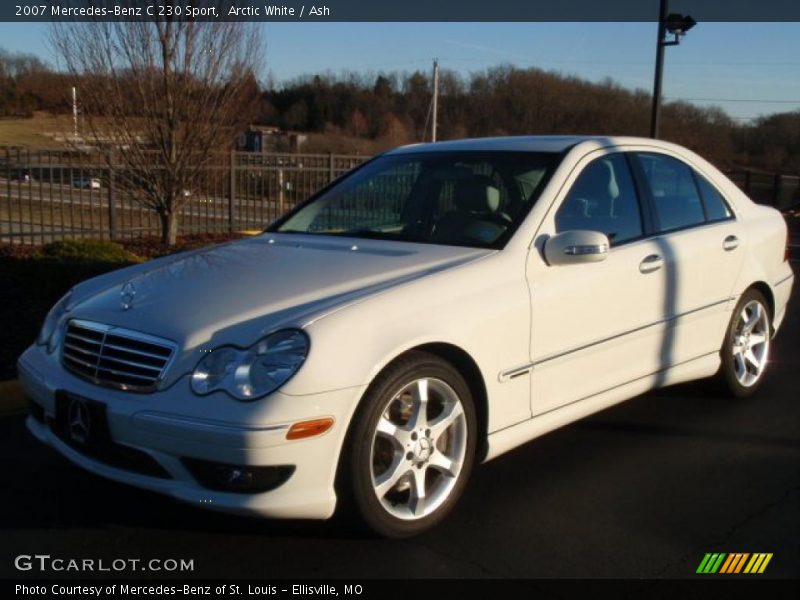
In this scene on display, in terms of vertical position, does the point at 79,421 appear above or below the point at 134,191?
below

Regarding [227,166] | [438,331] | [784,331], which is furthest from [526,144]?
[227,166]

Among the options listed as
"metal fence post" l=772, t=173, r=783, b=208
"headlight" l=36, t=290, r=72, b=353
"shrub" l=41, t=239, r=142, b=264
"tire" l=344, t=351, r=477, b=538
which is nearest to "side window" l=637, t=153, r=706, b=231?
"tire" l=344, t=351, r=477, b=538

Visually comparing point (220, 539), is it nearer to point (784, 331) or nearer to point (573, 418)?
point (573, 418)

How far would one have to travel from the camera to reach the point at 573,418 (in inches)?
167

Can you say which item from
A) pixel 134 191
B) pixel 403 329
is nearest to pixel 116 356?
pixel 403 329

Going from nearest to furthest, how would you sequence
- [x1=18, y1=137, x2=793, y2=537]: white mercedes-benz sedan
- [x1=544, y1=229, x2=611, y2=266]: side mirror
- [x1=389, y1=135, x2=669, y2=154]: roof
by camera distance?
[x1=18, y1=137, x2=793, y2=537]: white mercedes-benz sedan, [x1=544, y1=229, x2=611, y2=266]: side mirror, [x1=389, y1=135, x2=669, y2=154]: roof

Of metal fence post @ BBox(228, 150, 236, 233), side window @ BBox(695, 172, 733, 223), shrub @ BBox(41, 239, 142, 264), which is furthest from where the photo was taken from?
metal fence post @ BBox(228, 150, 236, 233)

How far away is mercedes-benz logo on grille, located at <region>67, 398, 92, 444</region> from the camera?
343 centimetres

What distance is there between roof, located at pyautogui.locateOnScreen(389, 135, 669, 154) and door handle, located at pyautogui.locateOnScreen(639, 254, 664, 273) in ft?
2.28

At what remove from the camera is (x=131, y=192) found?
11359mm

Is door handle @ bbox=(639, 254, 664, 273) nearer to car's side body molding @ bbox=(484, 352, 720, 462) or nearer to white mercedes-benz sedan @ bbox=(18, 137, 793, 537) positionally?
white mercedes-benz sedan @ bbox=(18, 137, 793, 537)

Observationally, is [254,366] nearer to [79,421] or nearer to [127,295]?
[79,421]

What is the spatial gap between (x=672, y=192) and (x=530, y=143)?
95cm

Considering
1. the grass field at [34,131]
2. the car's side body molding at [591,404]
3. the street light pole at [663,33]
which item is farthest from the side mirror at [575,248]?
the street light pole at [663,33]
